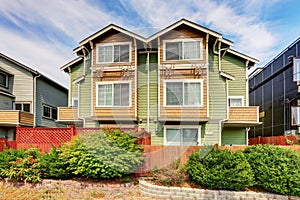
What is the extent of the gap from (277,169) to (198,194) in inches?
102

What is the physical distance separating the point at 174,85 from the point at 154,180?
6.37 meters

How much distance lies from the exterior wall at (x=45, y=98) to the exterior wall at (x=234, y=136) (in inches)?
593

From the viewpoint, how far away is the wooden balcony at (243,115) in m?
13.0

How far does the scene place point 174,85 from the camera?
12938 millimetres

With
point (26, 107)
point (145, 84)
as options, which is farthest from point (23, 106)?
point (145, 84)

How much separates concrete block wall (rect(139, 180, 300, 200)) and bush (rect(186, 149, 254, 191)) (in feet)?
0.64

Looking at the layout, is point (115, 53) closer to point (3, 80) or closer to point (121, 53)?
point (121, 53)

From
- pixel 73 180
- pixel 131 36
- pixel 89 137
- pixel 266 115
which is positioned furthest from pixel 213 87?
pixel 266 115

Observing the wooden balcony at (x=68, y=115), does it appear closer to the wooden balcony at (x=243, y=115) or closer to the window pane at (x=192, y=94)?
the window pane at (x=192, y=94)

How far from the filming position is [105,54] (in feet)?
44.6

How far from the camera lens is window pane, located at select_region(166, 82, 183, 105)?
12.8 meters

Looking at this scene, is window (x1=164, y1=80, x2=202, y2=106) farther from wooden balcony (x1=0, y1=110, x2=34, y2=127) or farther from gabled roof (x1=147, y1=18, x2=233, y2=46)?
wooden balcony (x1=0, y1=110, x2=34, y2=127)

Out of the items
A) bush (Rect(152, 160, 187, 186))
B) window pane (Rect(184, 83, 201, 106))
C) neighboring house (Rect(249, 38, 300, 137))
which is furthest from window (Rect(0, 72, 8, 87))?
neighboring house (Rect(249, 38, 300, 137))

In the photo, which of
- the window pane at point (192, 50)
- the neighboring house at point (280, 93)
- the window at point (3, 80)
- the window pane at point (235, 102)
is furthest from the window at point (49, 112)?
the neighboring house at point (280, 93)
